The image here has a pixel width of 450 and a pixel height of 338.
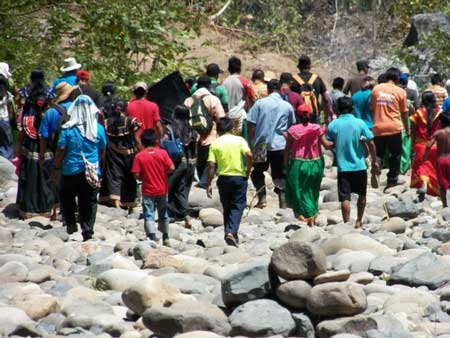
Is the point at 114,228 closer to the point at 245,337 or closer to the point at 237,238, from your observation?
the point at 237,238

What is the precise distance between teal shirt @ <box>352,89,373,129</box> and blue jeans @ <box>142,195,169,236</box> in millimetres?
5104

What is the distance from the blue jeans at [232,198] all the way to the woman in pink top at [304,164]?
1.16m

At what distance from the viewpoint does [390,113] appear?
15492 mm

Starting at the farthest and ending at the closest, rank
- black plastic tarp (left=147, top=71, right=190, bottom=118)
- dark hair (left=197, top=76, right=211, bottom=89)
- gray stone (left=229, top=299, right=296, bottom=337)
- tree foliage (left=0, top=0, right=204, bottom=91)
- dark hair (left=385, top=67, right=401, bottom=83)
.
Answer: tree foliage (left=0, top=0, right=204, bottom=91)
black plastic tarp (left=147, top=71, right=190, bottom=118)
dark hair (left=385, top=67, right=401, bottom=83)
dark hair (left=197, top=76, right=211, bottom=89)
gray stone (left=229, top=299, right=296, bottom=337)

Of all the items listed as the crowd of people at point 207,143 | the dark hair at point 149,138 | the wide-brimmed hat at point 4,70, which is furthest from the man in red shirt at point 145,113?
the dark hair at point 149,138

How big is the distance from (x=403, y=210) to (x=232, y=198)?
2.41m

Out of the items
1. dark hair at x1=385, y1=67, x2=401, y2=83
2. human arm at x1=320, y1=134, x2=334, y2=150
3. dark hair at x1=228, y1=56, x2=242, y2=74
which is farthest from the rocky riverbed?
→ dark hair at x1=228, y1=56, x2=242, y2=74

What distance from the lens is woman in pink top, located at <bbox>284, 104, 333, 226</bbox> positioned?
41.9 feet

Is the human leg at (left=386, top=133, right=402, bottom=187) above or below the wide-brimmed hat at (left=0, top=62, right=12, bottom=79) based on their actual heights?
below

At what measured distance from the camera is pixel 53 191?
13594 millimetres

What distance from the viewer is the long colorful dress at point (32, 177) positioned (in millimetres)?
13172

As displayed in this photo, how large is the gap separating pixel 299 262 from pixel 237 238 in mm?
3924

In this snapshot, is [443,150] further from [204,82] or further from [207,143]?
[204,82]

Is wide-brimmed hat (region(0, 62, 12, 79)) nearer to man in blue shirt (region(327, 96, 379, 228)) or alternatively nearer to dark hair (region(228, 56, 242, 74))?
dark hair (region(228, 56, 242, 74))
